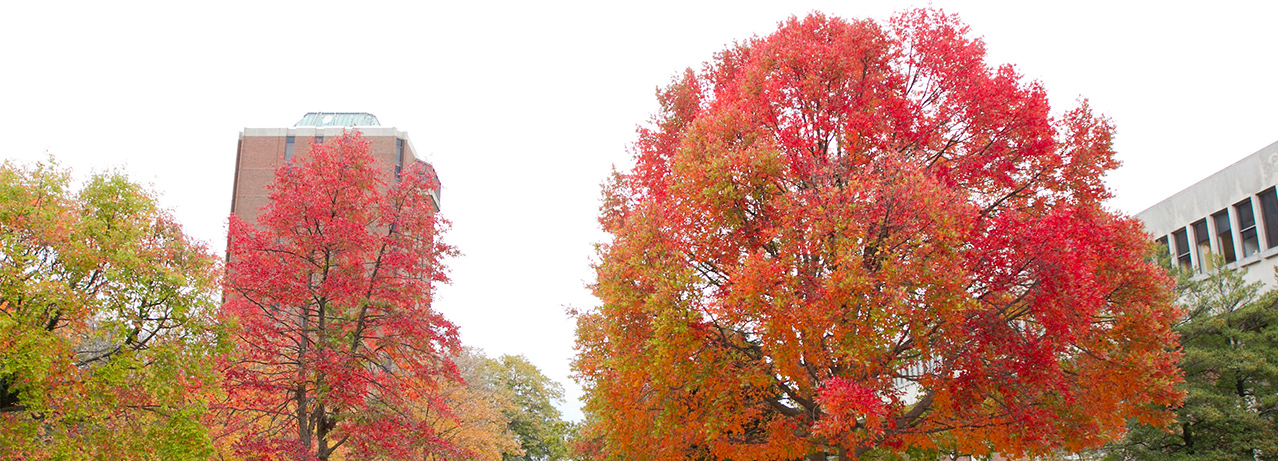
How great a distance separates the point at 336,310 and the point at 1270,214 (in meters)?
35.4

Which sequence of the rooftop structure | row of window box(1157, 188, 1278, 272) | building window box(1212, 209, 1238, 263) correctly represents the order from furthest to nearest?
the rooftop structure < building window box(1212, 209, 1238, 263) < row of window box(1157, 188, 1278, 272)

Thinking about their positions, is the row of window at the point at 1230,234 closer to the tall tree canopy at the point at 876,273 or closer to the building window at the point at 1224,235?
the building window at the point at 1224,235

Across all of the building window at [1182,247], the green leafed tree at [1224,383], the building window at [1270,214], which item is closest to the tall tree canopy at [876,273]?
the green leafed tree at [1224,383]

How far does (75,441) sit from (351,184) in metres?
7.78

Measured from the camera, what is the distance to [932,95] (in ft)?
56.5

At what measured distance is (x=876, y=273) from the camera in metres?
13.4

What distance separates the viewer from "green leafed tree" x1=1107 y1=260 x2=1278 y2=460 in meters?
23.5

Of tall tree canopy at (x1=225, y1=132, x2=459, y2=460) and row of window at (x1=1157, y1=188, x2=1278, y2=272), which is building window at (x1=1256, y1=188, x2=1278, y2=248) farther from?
tall tree canopy at (x1=225, y1=132, x2=459, y2=460)

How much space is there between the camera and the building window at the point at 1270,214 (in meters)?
34.1

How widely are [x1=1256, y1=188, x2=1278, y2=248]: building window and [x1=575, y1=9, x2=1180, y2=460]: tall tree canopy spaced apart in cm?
2371

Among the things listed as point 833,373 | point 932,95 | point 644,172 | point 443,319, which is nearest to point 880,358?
point 833,373

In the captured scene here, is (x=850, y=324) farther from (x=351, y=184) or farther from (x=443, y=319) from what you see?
(x=351, y=184)

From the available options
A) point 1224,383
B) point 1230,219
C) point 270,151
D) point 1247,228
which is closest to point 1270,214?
point 1247,228

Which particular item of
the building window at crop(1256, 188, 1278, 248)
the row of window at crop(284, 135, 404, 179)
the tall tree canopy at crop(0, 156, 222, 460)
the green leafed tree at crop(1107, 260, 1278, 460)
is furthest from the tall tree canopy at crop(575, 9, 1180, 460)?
the row of window at crop(284, 135, 404, 179)
